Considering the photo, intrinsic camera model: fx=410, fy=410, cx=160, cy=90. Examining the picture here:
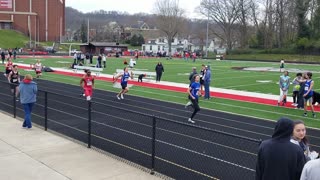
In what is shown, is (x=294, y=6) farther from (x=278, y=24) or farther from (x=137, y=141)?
(x=137, y=141)

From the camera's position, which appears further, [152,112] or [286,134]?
[152,112]

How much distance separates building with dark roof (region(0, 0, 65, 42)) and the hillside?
245 centimetres

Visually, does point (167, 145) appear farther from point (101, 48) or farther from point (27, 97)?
point (101, 48)

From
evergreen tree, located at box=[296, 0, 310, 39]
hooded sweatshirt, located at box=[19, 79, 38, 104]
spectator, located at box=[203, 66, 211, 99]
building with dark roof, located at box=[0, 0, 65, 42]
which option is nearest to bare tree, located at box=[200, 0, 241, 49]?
evergreen tree, located at box=[296, 0, 310, 39]

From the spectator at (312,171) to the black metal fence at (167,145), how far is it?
7.20 ft

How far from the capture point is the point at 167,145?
31.5 feet

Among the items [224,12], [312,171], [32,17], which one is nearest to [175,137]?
[312,171]

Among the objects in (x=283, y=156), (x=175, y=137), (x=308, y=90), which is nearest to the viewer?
(x=283, y=156)

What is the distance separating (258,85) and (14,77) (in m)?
16.3

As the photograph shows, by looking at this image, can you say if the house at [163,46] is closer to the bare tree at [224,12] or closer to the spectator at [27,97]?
the bare tree at [224,12]

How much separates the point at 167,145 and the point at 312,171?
5785mm

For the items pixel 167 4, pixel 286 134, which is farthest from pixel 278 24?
pixel 286 134

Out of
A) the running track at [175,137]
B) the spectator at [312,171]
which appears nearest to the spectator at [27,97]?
the running track at [175,137]

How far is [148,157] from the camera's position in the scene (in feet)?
28.5
